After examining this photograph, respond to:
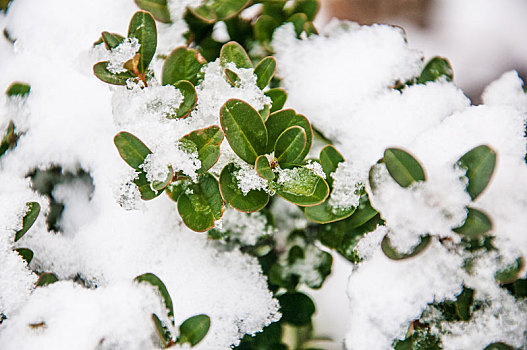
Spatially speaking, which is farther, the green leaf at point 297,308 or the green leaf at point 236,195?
the green leaf at point 297,308

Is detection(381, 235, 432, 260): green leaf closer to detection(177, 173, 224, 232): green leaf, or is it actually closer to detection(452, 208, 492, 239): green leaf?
detection(452, 208, 492, 239): green leaf

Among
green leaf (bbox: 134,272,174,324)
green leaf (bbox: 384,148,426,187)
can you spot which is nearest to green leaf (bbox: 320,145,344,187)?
green leaf (bbox: 384,148,426,187)

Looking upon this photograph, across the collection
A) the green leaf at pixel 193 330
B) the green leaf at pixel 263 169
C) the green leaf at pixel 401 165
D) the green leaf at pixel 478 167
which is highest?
the green leaf at pixel 478 167

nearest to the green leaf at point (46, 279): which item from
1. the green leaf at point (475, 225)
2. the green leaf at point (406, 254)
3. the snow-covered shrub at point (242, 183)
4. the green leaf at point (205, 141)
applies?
the snow-covered shrub at point (242, 183)

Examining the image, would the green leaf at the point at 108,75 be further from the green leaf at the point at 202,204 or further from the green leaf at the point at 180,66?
the green leaf at the point at 202,204

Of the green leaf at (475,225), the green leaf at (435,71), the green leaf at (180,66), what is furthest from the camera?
the green leaf at (435,71)

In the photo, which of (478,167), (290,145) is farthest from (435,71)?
(290,145)

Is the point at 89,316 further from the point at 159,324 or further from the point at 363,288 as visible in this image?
the point at 363,288
